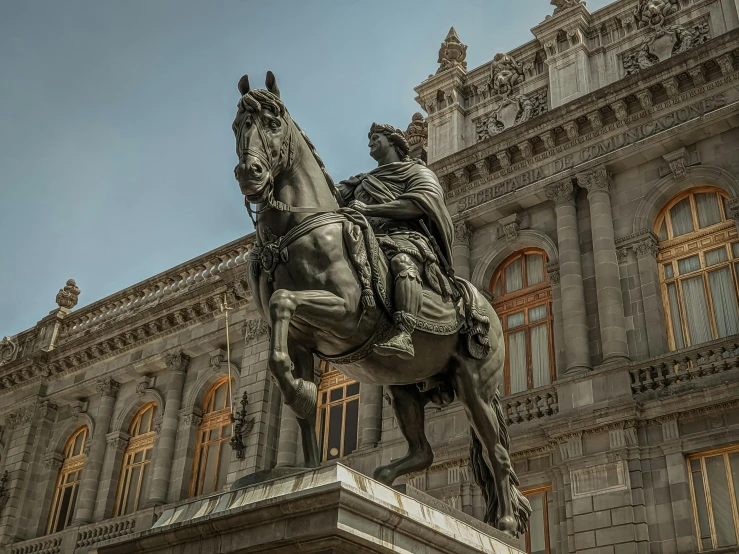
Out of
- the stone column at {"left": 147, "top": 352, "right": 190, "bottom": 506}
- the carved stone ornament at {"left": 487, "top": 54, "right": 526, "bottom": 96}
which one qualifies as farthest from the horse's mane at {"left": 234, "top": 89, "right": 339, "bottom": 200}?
the stone column at {"left": 147, "top": 352, "right": 190, "bottom": 506}

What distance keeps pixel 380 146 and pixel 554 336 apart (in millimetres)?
12435

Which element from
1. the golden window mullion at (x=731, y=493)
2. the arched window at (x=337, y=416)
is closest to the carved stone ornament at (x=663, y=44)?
the golden window mullion at (x=731, y=493)

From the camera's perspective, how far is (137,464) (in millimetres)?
27281

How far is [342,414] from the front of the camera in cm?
2309

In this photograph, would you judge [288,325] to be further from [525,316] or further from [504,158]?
[504,158]

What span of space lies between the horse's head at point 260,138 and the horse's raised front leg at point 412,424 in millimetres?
2095

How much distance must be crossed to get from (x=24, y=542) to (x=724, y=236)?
874 inches

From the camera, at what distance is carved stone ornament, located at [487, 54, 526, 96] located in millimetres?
24062

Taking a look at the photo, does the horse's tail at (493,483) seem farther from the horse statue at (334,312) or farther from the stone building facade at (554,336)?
the stone building facade at (554,336)

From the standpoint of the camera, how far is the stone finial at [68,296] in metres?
33.3

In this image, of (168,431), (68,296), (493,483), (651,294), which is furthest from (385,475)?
(68,296)

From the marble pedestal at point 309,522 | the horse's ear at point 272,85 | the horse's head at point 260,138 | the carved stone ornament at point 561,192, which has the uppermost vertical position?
the carved stone ornament at point 561,192

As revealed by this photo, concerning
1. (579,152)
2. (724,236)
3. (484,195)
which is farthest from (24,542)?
(724,236)

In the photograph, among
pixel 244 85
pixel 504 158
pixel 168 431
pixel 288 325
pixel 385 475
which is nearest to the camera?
pixel 288 325
